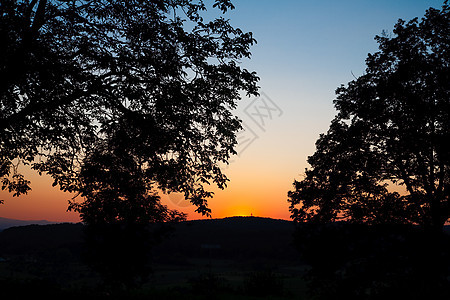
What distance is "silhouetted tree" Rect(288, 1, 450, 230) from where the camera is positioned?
20438 mm

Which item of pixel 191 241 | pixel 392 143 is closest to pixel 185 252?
pixel 191 241

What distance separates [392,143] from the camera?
21344 millimetres

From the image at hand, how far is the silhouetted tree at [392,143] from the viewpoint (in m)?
20.4

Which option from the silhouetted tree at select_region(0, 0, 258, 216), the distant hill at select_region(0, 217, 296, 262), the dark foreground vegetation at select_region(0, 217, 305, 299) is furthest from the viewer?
the distant hill at select_region(0, 217, 296, 262)

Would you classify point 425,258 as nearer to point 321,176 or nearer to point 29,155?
point 321,176

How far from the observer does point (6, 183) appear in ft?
60.7

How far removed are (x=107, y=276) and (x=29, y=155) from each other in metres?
7.71

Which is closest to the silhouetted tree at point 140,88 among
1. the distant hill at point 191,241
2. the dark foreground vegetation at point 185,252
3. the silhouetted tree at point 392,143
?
the silhouetted tree at point 392,143

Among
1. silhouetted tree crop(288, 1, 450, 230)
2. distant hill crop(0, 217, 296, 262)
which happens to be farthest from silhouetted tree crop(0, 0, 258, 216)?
distant hill crop(0, 217, 296, 262)

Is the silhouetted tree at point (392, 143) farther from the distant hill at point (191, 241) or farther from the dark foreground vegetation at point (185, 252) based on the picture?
the distant hill at point (191, 241)

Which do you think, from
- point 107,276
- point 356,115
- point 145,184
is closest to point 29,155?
point 145,184

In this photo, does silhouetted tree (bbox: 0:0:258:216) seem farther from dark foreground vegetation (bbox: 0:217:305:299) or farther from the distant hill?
the distant hill

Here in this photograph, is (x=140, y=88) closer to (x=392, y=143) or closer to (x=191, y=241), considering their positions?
(x=392, y=143)

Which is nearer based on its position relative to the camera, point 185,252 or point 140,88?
point 140,88
